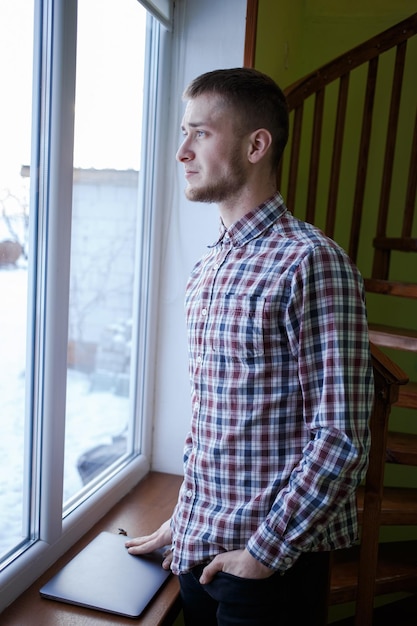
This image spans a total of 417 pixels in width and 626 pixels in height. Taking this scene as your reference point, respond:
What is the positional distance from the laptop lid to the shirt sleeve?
19.3 inches

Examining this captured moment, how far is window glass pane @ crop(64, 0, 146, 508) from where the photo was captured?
5.90 feet

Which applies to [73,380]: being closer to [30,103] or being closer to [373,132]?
[30,103]

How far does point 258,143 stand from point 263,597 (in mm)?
958

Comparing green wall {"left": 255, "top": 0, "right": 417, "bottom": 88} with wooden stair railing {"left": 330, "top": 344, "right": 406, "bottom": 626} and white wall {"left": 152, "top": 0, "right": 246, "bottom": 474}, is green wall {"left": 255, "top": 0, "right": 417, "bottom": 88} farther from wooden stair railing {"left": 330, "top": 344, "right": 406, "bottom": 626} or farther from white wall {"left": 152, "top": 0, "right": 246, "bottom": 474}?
wooden stair railing {"left": 330, "top": 344, "right": 406, "bottom": 626}

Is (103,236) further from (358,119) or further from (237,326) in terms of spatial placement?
(358,119)

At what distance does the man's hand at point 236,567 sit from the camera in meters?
1.18

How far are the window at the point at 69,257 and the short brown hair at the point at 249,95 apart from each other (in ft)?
1.41

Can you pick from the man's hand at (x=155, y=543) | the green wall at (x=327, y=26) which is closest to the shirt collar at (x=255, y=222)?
the man's hand at (x=155, y=543)

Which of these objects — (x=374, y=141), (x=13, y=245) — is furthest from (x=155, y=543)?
(x=374, y=141)

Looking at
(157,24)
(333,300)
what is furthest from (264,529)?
(157,24)

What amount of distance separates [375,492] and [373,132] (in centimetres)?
216

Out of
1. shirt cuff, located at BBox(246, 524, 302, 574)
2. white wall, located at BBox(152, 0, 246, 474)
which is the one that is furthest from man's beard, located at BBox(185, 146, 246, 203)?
white wall, located at BBox(152, 0, 246, 474)

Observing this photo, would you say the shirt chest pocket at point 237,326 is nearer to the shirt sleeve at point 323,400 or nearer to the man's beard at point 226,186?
the shirt sleeve at point 323,400

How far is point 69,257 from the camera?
1.65m
